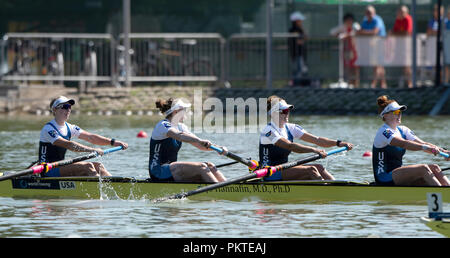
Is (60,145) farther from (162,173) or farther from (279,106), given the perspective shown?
(279,106)

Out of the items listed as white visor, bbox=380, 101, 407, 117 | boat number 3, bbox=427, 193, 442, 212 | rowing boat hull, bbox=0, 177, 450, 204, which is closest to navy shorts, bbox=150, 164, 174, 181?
rowing boat hull, bbox=0, 177, 450, 204

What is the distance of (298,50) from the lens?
3291 cm

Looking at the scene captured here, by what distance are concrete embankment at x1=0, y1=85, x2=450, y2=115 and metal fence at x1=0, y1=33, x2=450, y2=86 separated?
41cm

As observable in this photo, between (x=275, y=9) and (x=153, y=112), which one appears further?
(x=275, y=9)

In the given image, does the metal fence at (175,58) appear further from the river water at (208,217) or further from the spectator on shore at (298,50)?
the river water at (208,217)

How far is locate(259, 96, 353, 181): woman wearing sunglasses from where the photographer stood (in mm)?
16547

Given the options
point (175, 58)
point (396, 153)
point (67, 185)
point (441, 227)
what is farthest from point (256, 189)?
point (175, 58)

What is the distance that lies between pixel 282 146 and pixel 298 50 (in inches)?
651

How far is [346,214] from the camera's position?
15.6 meters

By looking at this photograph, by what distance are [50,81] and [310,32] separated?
342 inches

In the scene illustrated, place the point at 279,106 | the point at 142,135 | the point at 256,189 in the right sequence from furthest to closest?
Result: the point at 142,135 < the point at 256,189 < the point at 279,106
